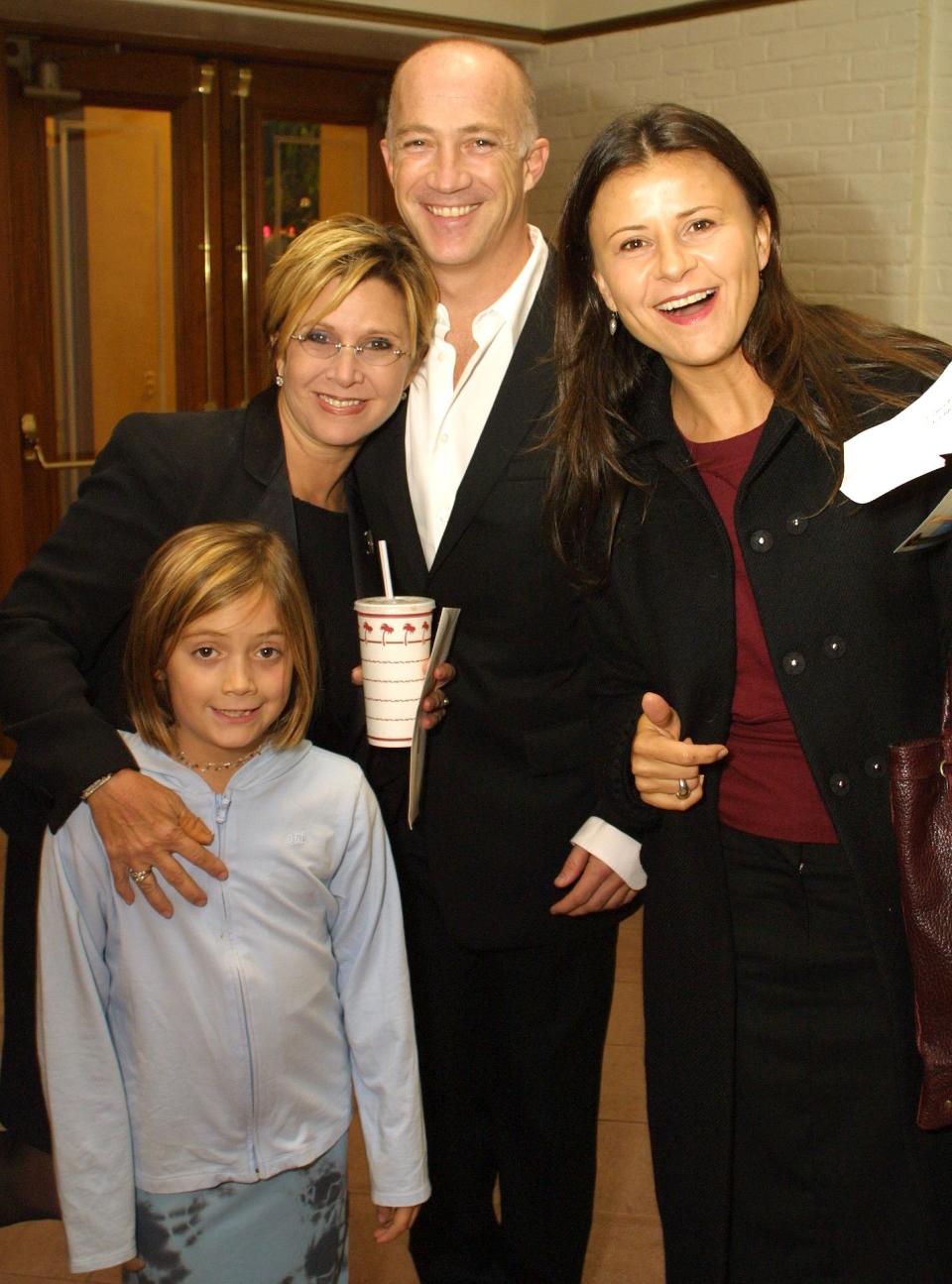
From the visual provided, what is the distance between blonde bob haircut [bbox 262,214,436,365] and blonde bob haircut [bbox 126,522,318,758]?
1.13 feet

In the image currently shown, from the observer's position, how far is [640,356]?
193 cm

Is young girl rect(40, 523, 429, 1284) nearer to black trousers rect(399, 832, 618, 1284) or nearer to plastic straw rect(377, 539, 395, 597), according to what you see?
plastic straw rect(377, 539, 395, 597)

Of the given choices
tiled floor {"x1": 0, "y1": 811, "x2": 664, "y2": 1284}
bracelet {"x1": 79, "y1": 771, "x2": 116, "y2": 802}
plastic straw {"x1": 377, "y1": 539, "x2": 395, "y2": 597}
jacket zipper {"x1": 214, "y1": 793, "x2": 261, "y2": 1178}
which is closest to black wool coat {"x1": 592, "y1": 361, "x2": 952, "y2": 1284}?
plastic straw {"x1": 377, "y1": 539, "x2": 395, "y2": 597}

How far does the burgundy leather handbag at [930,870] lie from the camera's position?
1.52m

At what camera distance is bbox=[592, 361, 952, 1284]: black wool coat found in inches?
64.4

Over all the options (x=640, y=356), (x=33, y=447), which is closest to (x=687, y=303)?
(x=640, y=356)

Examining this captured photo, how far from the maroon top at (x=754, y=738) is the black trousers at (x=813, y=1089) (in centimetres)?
3

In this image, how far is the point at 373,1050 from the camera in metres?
1.86

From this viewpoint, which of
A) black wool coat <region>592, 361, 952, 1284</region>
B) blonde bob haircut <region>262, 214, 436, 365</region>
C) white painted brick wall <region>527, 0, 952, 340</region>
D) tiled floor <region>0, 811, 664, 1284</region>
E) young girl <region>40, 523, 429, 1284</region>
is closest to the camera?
black wool coat <region>592, 361, 952, 1284</region>

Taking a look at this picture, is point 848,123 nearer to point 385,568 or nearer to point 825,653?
point 385,568

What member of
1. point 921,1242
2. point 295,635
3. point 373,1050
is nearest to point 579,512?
point 295,635

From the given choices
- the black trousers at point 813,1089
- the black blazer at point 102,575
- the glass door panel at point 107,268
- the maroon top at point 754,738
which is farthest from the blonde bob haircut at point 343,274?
the glass door panel at point 107,268

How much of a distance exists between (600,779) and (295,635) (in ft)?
1.56

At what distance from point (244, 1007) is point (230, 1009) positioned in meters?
0.02
